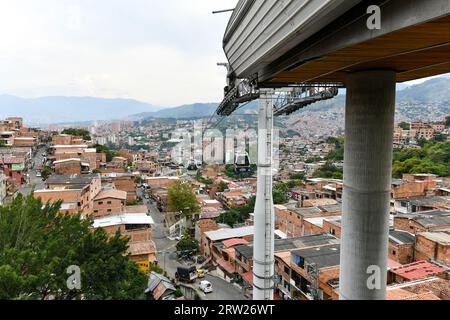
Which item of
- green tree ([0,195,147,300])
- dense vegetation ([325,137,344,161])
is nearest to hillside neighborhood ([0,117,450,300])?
green tree ([0,195,147,300])

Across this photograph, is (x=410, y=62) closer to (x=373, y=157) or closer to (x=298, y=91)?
(x=373, y=157)

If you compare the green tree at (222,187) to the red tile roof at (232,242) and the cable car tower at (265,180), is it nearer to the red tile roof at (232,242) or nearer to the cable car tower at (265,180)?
the red tile roof at (232,242)

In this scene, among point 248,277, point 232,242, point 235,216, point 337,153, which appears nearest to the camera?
point 248,277

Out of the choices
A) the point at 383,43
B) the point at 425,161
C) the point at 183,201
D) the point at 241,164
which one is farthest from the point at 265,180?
the point at 425,161

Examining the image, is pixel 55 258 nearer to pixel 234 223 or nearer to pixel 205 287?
pixel 205 287

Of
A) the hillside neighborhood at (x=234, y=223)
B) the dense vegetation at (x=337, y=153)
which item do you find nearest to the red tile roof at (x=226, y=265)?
the hillside neighborhood at (x=234, y=223)
